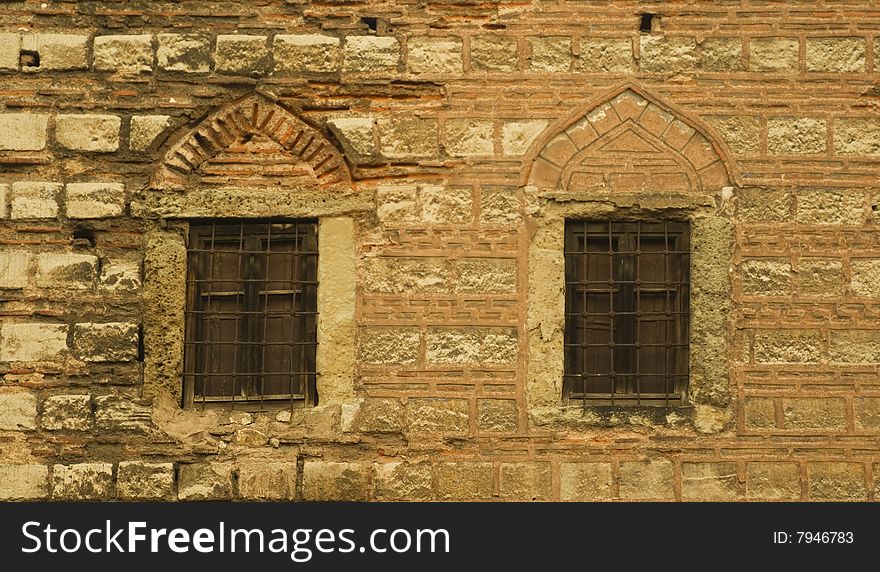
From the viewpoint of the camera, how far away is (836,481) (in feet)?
19.6

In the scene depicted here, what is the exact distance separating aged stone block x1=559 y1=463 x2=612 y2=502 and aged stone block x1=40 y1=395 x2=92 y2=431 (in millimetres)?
2646

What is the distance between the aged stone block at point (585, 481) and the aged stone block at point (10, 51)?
3842mm

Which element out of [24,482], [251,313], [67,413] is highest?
[251,313]

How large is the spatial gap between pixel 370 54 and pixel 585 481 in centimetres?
268

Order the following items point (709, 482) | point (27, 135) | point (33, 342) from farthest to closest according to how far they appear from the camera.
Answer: point (27, 135) < point (33, 342) < point (709, 482)

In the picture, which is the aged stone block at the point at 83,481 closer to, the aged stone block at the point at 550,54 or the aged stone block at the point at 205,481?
the aged stone block at the point at 205,481

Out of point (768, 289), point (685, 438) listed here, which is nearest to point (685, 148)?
point (768, 289)

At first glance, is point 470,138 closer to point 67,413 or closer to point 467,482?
point 467,482

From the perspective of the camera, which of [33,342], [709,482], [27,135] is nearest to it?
[709,482]

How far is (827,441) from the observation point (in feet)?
19.6

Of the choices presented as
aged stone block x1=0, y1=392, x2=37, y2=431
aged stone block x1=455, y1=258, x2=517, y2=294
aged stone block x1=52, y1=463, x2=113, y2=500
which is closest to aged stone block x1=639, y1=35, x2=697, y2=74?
aged stone block x1=455, y1=258, x2=517, y2=294

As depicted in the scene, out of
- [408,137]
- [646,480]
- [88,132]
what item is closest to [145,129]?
[88,132]

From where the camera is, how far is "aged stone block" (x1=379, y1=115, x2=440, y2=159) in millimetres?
6152

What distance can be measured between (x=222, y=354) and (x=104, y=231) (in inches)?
37.8
